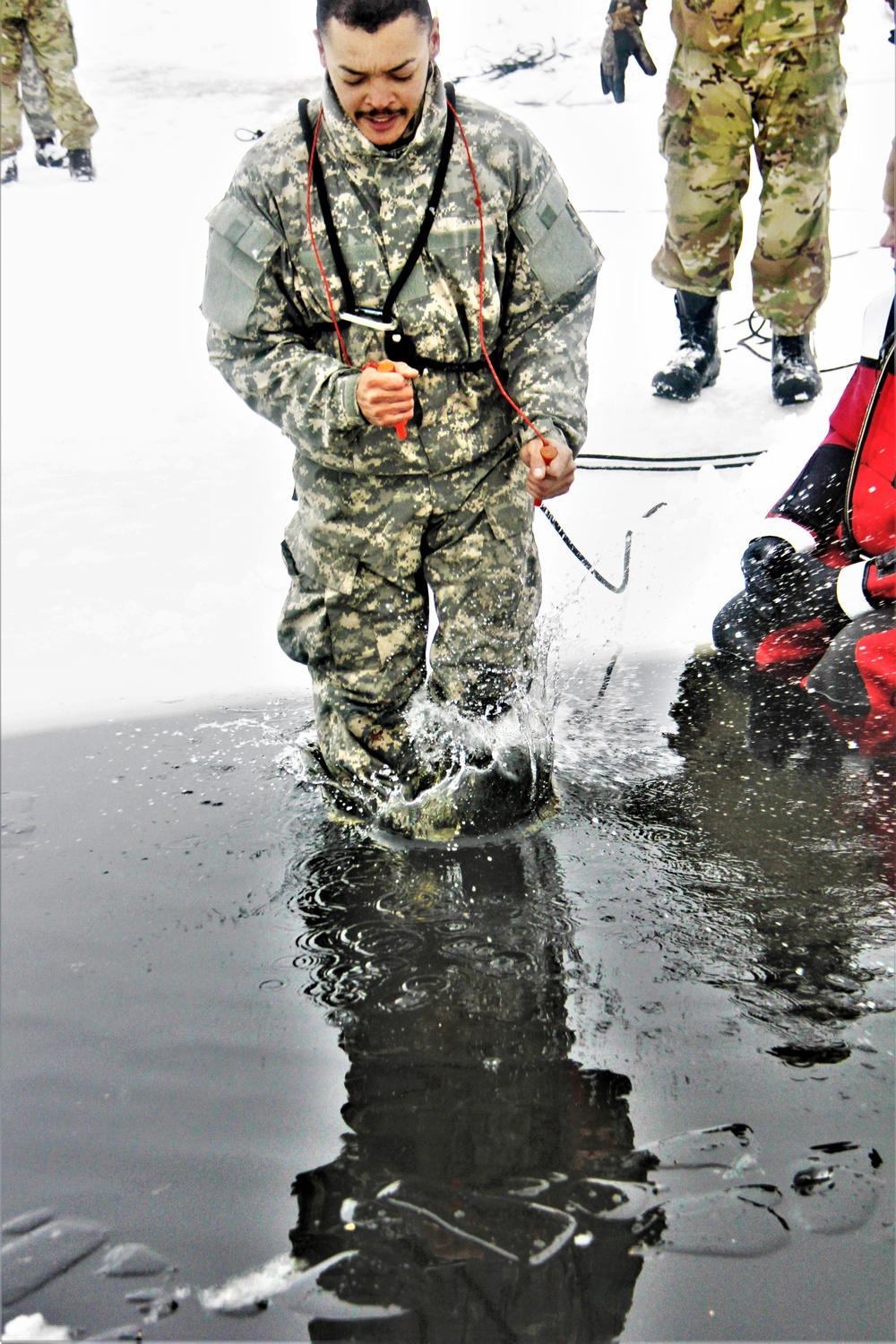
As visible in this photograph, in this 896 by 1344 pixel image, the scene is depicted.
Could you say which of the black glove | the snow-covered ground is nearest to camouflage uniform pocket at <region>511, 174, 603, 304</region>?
the black glove

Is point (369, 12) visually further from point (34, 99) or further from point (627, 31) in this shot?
point (34, 99)

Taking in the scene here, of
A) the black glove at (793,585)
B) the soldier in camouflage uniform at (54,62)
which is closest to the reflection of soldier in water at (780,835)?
the black glove at (793,585)

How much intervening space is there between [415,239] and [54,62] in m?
7.43

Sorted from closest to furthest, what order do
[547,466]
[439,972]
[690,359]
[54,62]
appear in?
1. [439,972]
2. [547,466]
3. [690,359]
4. [54,62]

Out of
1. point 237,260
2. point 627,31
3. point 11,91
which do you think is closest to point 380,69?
point 237,260

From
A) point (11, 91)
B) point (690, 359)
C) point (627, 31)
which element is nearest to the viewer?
point (690, 359)

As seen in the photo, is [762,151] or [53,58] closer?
[762,151]

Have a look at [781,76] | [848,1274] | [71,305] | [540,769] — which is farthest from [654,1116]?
[71,305]

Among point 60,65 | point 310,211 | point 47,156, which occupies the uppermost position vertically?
point 60,65

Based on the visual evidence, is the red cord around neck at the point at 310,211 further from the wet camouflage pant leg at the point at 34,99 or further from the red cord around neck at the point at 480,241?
the wet camouflage pant leg at the point at 34,99

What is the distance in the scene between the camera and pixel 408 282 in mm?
2475

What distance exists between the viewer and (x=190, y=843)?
8.99 feet

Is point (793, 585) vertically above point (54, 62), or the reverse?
point (54, 62)

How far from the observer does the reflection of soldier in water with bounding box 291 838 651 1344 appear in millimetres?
1573
